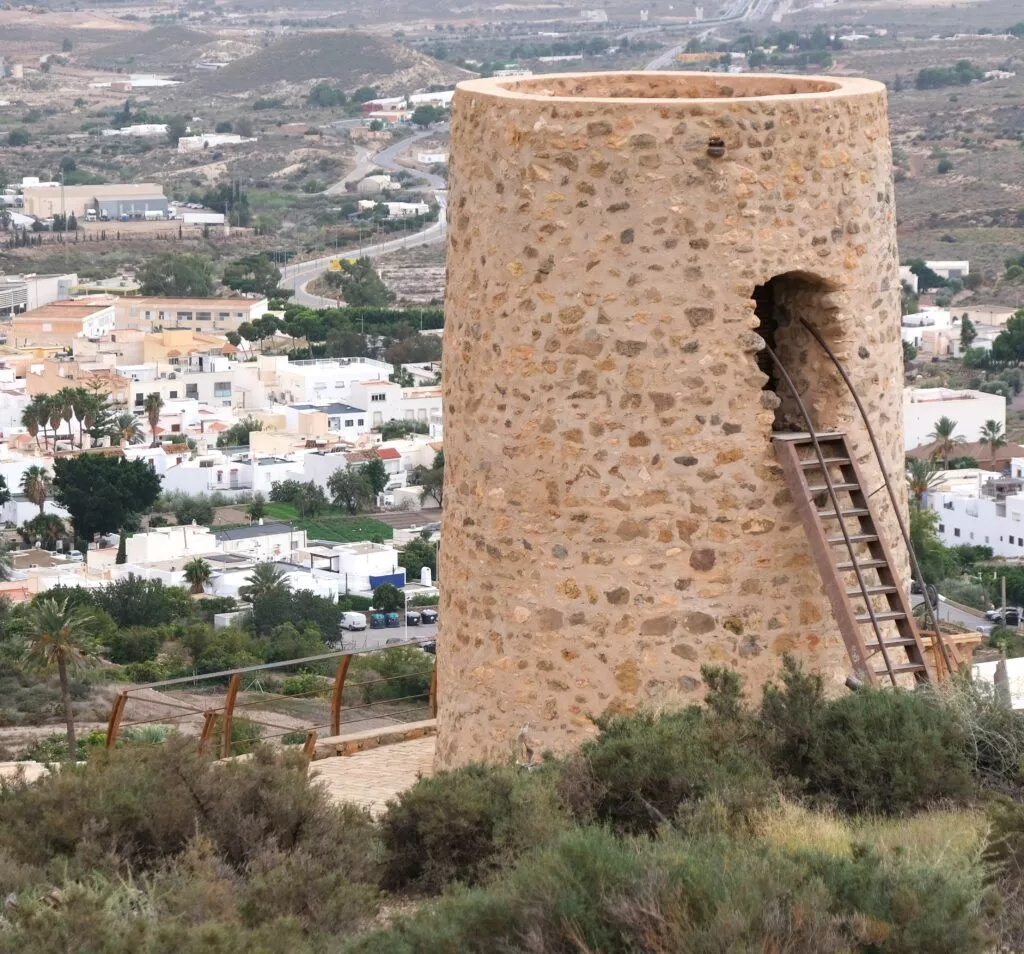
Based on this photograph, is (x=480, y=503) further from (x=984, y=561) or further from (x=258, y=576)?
(x=984, y=561)

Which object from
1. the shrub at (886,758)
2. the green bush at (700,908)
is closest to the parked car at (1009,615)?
the shrub at (886,758)

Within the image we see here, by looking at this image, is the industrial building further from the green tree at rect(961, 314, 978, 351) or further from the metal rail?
the metal rail

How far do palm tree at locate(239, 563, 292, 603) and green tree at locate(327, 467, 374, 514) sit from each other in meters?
15.5

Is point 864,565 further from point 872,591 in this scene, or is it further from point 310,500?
point 310,500

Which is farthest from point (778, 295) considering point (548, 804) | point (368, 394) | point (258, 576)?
point (368, 394)

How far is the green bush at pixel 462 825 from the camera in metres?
5.83

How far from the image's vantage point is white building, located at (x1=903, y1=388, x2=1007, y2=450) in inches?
3159

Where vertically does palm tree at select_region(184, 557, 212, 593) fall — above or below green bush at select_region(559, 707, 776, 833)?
below

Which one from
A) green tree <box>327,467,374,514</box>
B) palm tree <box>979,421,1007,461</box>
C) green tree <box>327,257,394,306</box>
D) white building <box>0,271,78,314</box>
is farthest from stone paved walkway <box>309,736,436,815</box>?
white building <box>0,271,78,314</box>

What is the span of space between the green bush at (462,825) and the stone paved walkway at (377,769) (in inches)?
112

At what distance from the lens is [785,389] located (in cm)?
827

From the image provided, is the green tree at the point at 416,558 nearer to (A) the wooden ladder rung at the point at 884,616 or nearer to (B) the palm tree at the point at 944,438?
(B) the palm tree at the point at 944,438

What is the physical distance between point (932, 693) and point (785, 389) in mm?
1699

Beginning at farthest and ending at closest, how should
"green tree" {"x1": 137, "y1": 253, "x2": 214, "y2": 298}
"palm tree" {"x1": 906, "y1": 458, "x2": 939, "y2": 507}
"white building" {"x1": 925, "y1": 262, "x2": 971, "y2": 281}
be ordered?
"green tree" {"x1": 137, "y1": 253, "x2": 214, "y2": 298} → "white building" {"x1": 925, "y1": 262, "x2": 971, "y2": 281} → "palm tree" {"x1": 906, "y1": 458, "x2": 939, "y2": 507}
